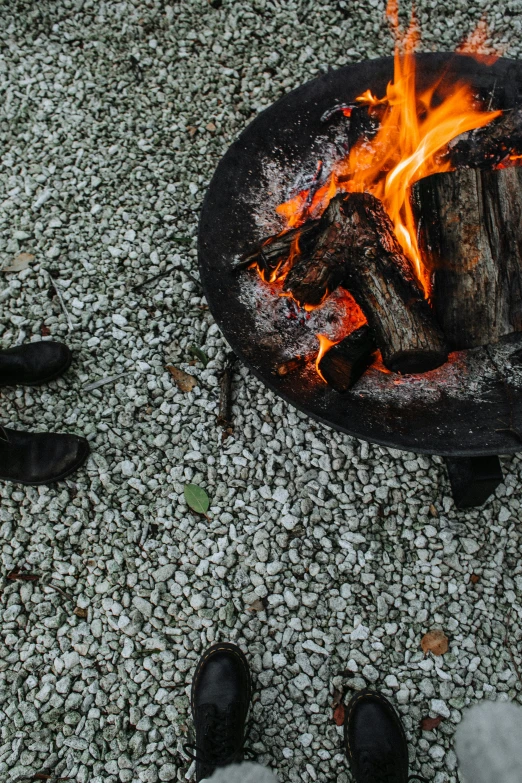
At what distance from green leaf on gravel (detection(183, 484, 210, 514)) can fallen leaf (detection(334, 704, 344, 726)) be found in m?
1.07

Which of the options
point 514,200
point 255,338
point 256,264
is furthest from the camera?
point 256,264

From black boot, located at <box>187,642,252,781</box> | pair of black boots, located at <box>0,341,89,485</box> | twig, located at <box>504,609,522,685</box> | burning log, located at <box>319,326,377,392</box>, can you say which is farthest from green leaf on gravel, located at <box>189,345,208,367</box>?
twig, located at <box>504,609,522,685</box>

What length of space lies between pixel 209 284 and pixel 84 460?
4.02ft

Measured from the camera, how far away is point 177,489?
2719 mm

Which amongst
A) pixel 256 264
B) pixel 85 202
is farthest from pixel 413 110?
pixel 85 202

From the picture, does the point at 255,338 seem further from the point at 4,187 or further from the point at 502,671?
the point at 4,187

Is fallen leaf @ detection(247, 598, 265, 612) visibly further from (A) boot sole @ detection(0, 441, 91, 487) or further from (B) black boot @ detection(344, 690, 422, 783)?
(A) boot sole @ detection(0, 441, 91, 487)

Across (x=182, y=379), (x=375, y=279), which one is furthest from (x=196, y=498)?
(x=375, y=279)

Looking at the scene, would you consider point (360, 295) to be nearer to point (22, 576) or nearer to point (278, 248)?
point (278, 248)

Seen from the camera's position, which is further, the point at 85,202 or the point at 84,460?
the point at 85,202

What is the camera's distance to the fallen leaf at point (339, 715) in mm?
2254

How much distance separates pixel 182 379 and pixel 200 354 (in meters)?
0.18

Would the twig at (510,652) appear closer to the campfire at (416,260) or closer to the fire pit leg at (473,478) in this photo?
the fire pit leg at (473,478)

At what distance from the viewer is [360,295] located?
6.87 ft
